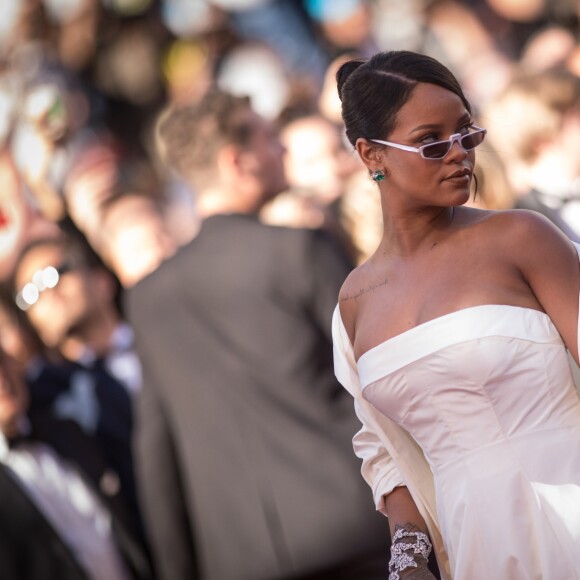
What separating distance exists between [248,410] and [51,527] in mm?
1051

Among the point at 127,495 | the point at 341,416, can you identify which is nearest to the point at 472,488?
the point at 341,416

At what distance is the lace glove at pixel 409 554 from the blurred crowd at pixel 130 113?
7.64 ft

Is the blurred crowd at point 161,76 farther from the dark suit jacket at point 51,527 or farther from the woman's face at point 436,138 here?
the woman's face at point 436,138

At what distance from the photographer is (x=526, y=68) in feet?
14.7

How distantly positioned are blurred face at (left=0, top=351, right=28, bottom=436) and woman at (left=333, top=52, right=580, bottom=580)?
8.20 ft

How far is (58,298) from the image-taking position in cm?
454

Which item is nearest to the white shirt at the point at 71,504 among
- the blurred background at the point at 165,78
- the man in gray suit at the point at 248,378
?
the man in gray suit at the point at 248,378

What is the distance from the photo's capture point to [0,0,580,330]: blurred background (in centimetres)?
444

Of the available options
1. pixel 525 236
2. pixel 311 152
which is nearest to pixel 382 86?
pixel 525 236

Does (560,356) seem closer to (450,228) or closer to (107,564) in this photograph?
(450,228)

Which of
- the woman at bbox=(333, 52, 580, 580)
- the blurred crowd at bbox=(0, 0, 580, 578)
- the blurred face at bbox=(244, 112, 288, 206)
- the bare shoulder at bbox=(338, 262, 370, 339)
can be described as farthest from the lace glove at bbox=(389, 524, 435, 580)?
the blurred crowd at bbox=(0, 0, 580, 578)

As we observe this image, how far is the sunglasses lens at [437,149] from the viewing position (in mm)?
1954

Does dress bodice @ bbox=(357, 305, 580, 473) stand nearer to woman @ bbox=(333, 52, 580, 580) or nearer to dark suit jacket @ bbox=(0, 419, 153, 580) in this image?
woman @ bbox=(333, 52, 580, 580)

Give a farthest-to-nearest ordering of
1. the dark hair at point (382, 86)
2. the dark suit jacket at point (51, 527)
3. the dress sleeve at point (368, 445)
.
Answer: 1. the dark suit jacket at point (51, 527)
2. the dress sleeve at point (368, 445)
3. the dark hair at point (382, 86)
